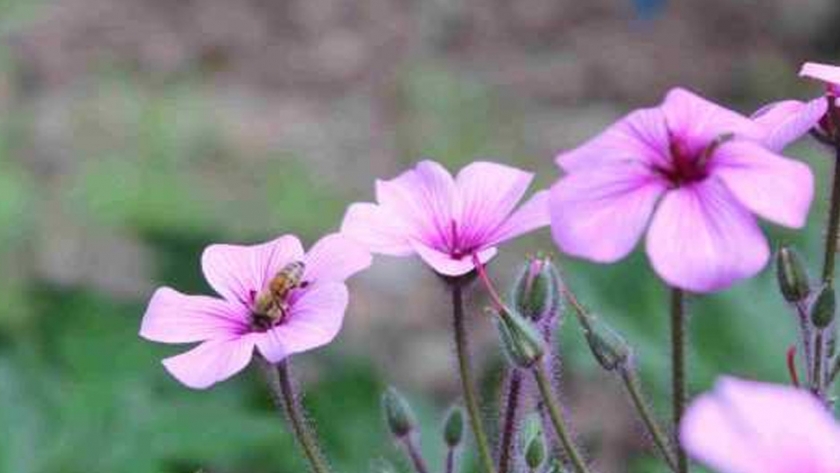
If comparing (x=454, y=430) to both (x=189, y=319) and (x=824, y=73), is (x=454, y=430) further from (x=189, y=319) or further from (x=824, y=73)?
(x=824, y=73)

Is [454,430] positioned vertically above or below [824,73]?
below

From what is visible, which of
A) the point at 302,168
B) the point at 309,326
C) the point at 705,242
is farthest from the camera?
the point at 302,168

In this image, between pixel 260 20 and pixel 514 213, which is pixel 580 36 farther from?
pixel 514 213

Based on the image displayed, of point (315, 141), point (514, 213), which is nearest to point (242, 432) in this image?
point (514, 213)

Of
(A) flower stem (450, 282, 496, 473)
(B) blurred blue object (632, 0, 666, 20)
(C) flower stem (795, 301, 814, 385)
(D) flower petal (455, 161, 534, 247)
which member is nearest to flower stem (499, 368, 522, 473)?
(A) flower stem (450, 282, 496, 473)

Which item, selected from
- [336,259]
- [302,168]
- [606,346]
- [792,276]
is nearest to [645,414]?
[606,346]
